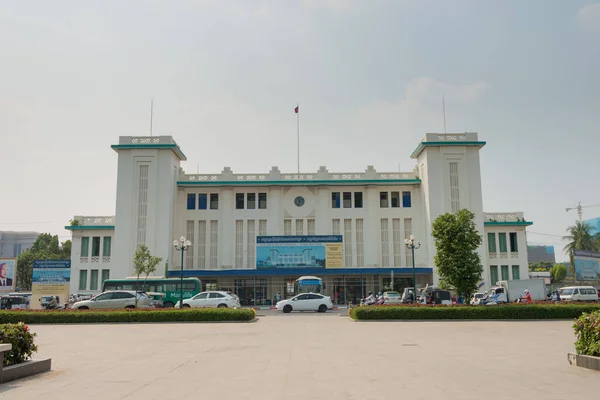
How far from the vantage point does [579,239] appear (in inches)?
2840

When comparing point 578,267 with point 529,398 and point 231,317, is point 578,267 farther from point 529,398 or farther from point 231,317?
point 529,398

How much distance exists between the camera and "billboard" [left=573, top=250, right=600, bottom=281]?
58125mm

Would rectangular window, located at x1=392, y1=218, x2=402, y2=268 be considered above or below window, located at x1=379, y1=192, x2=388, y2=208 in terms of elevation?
below

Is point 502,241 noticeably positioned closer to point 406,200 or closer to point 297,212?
point 406,200

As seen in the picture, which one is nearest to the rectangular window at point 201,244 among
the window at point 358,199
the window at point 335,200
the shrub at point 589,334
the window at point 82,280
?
the window at point 82,280

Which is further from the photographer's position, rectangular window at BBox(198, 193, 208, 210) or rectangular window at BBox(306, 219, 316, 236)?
rectangular window at BBox(198, 193, 208, 210)

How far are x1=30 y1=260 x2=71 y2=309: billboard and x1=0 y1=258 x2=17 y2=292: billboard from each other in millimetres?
4704

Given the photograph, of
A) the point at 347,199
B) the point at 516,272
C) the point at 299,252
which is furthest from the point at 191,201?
the point at 516,272

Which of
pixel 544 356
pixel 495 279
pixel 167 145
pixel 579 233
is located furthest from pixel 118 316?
pixel 579 233

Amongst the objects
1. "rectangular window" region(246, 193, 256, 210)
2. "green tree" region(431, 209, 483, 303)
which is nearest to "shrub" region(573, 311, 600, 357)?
"green tree" region(431, 209, 483, 303)

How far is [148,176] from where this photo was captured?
164 ft

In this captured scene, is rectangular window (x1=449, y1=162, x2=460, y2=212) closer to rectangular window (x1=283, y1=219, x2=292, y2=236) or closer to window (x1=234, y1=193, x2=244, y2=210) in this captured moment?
rectangular window (x1=283, y1=219, x2=292, y2=236)

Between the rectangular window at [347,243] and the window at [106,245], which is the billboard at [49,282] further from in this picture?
the rectangular window at [347,243]

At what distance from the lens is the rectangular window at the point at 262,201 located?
52969 millimetres
